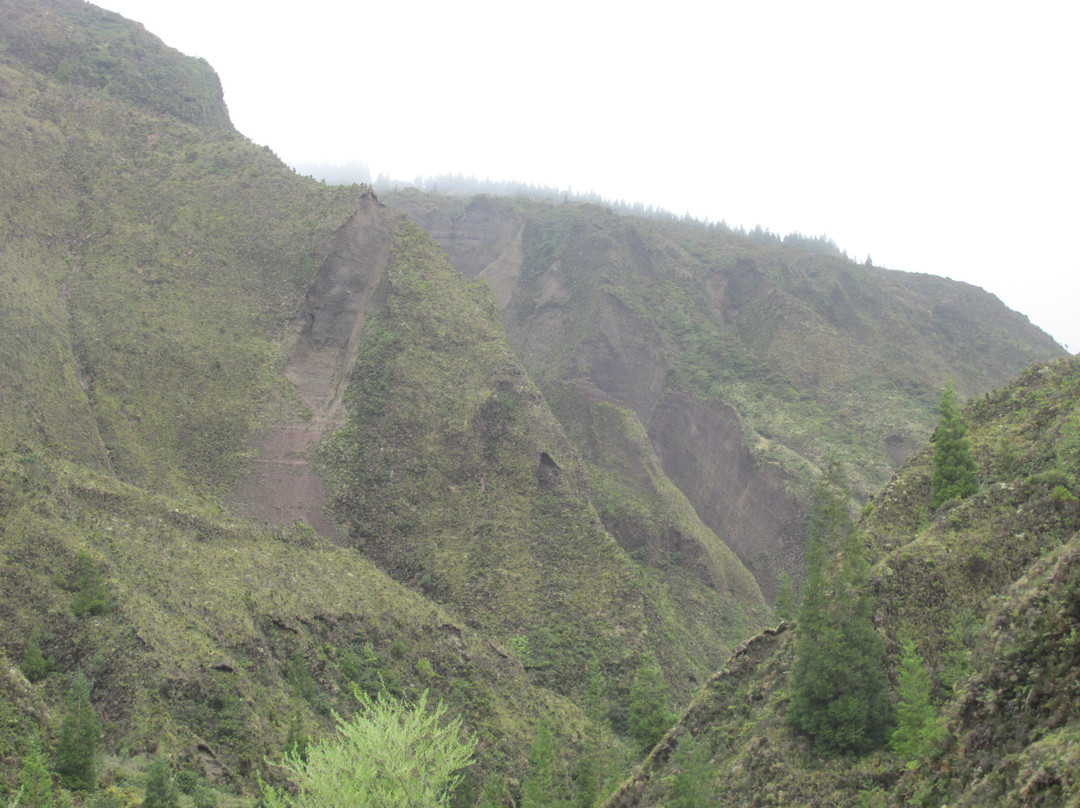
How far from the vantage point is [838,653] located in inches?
722

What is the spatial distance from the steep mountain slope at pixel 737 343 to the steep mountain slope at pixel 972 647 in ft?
139

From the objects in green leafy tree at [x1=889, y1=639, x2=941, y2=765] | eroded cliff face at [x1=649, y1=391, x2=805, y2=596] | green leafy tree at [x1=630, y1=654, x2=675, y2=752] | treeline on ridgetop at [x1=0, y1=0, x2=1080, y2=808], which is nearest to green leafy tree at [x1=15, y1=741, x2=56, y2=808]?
treeline on ridgetop at [x1=0, y1=0, x2=1080, y2=808]

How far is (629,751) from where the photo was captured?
111 ft

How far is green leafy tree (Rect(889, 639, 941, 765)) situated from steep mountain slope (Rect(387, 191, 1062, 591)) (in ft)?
162

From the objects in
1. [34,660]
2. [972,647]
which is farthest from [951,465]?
[34,660]

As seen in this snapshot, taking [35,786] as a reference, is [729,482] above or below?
above

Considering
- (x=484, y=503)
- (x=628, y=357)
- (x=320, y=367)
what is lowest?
(x=484, y=503)

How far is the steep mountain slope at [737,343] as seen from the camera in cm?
7156

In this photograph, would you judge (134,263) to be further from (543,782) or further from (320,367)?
(543,782)

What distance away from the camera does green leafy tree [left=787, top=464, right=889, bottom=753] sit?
18.0 meters

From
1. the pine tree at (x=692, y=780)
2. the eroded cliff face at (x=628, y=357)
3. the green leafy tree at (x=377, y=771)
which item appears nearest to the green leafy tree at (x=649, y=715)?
the pine tree at (x=692, y=780)

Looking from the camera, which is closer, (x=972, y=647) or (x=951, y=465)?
(x=972, y=647)

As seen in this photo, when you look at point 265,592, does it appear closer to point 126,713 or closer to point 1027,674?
point 126,713

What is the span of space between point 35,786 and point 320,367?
37.4m
